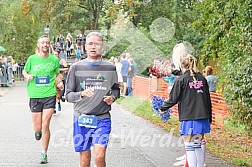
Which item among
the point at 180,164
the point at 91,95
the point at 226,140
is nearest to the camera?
the point at 91,95

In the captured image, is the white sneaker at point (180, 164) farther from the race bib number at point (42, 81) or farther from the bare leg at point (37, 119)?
the race bib number at point (42, 81)

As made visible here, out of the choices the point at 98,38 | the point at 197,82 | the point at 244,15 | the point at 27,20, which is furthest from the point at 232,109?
the point at 27,20

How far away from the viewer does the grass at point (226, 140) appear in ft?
34.0

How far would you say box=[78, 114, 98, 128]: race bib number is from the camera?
6945 millimetres

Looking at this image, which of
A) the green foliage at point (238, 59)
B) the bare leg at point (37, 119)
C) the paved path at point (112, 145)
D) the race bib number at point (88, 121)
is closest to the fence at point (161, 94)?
the paved path at point (112, 145)

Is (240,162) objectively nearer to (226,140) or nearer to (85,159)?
(226,140)

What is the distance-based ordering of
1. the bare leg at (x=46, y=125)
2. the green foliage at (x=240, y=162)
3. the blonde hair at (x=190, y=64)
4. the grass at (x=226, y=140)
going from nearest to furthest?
the blonde hair at (x=190, y=64) → the bare leg at (x=46, y=125) → the green foliage at (x=240, y=162) → the grass at (x=226, y=140)

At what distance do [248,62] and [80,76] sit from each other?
11.5 ft

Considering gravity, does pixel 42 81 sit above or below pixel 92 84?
below

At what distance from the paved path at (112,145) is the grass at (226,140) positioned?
35 centimetres

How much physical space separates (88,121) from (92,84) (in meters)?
0.47

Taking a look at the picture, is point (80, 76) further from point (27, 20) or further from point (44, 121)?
point (27, 20)

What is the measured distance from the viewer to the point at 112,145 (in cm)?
1129

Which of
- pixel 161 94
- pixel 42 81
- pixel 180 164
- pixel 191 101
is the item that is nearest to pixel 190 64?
pixel 191 101
